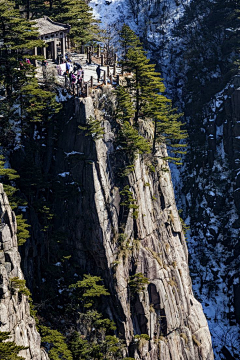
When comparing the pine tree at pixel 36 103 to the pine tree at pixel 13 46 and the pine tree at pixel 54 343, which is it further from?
the pine tree at pixel 54 343

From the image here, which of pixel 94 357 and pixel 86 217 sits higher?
pixel 86 217

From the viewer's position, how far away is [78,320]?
40062 millimetres

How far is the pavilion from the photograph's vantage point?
2010 inches

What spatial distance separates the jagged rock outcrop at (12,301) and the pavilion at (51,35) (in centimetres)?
2313

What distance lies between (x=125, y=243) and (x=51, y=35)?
22.5 metres

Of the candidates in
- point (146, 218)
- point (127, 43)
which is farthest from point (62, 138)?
point (127, 43)

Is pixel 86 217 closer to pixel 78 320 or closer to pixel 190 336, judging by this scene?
pixel 78 320

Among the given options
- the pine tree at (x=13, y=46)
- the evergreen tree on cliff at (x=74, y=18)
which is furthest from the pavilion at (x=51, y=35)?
the pine tree at (x=13, y=46)

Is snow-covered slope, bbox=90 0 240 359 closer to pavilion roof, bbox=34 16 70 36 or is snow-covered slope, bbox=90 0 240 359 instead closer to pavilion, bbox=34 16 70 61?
pavilion, bbox=34 16 70 61

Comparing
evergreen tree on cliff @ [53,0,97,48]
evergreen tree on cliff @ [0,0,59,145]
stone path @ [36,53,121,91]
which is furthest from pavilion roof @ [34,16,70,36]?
evergreen tree on cliff @ [0,0,59,145]

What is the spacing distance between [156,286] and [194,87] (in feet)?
147

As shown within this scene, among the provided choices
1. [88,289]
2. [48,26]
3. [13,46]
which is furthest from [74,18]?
[88,289]

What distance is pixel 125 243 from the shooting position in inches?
1762

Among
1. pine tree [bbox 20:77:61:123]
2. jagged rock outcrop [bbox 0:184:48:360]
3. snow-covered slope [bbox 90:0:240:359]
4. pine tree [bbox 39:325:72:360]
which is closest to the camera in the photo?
jagged rock outcrop [bbox 0:184:48:360]
